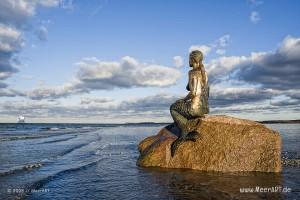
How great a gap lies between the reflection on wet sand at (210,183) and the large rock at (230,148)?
50 centimetres

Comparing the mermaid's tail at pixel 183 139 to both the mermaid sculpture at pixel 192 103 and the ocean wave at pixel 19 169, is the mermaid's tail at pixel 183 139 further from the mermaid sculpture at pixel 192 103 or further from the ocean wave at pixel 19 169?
the ocean wave at pixel 19 169

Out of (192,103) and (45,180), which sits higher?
(192,103)

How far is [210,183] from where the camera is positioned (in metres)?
8.94

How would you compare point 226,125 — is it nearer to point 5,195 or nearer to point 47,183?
point 47,183

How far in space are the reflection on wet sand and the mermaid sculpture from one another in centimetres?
134

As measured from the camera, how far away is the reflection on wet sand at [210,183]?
7609 millimetres

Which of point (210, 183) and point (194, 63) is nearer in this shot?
point (210, 183)

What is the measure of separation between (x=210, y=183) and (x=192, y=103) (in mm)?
3459

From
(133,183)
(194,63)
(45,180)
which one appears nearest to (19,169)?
(45,180)

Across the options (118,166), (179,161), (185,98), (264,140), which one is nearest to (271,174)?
(264,140)

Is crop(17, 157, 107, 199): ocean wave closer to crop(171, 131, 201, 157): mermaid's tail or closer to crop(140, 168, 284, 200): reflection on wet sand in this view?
crop(140, 168, 284, 200): reflection on wet sand

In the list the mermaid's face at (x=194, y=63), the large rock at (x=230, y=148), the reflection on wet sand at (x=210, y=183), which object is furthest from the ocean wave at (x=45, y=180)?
the mermaid's face at (x=194, y=63)

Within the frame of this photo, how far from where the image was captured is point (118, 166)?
12.5 meters

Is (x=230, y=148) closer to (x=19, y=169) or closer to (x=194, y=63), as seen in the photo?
(x=194, y=63)
